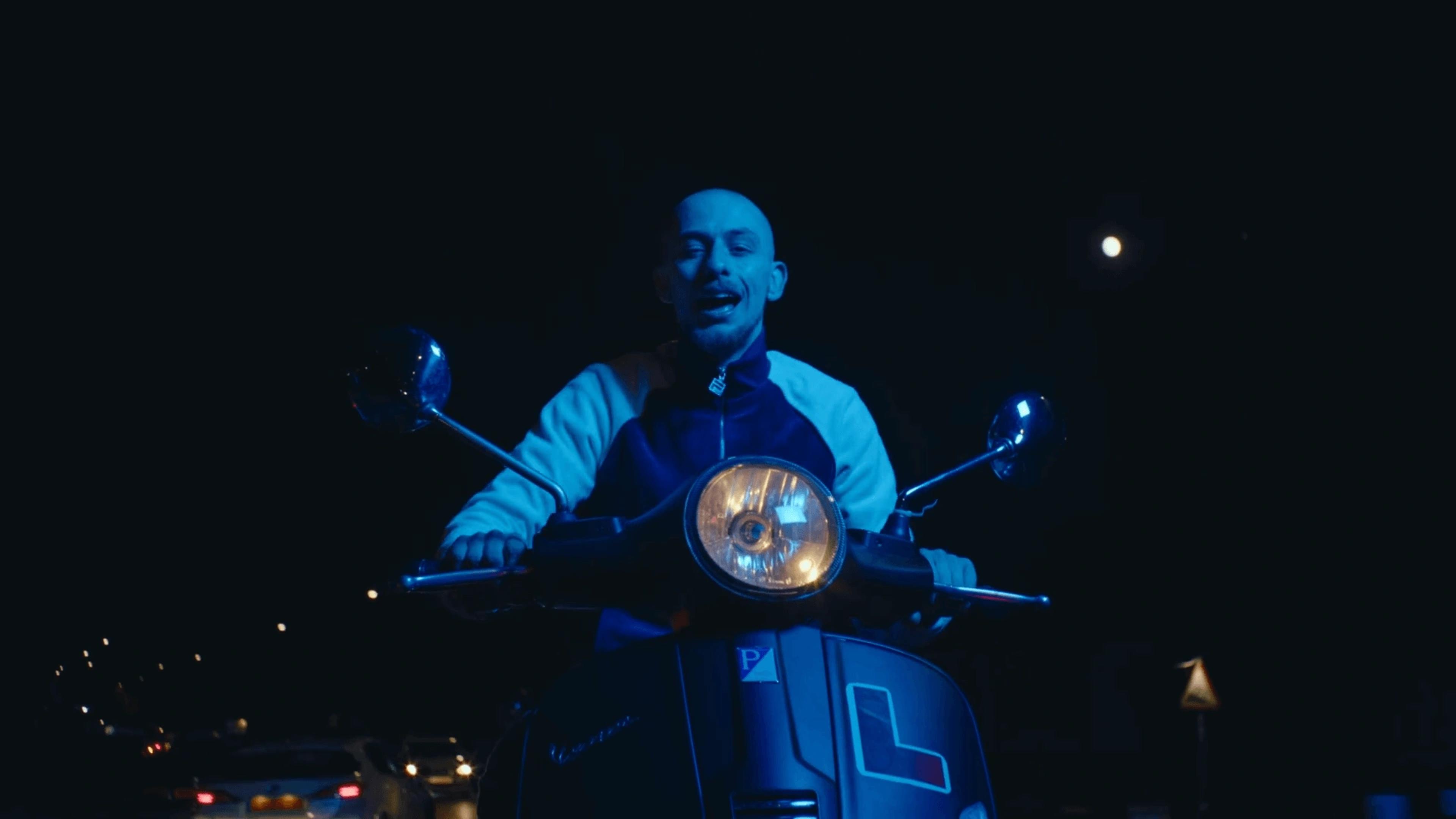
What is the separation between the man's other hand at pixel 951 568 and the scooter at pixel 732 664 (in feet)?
0.56

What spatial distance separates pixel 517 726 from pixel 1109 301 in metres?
14.2

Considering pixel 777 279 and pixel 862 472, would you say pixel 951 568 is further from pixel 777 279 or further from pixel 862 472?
pixel 777 279

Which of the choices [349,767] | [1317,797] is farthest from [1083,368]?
[349,767]

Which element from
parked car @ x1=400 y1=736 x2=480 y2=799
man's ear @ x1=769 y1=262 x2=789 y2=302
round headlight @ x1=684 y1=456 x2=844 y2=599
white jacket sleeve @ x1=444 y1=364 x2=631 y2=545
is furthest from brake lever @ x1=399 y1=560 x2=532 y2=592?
parked car @ x1=400 y1=736 x2=480 y2=799

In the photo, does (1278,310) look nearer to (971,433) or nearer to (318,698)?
(971,433)

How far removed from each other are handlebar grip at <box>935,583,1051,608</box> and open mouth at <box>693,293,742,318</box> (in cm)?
99

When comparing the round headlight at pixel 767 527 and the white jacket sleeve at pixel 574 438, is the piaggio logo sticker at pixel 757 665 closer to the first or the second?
the round headlight at pixel 767 527

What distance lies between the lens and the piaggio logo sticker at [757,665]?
6.44 feet

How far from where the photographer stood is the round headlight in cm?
194

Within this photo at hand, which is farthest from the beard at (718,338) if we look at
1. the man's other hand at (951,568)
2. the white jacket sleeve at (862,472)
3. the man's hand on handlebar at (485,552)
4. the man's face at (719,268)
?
the man's hand on handlebar at (485,552)

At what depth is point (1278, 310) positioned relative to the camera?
1652cm

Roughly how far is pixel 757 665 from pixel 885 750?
0.77ft

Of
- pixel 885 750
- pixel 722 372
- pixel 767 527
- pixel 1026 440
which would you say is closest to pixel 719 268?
pixel 722 372

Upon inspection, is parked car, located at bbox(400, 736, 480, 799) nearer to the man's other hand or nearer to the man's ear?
the man's ear
